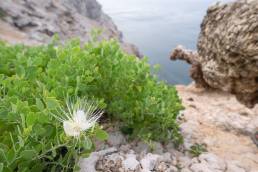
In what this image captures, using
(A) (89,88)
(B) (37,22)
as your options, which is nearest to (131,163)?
(A) (89,88)

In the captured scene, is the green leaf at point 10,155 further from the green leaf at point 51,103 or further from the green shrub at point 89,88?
the green leaf at point 51,103

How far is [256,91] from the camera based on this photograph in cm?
649

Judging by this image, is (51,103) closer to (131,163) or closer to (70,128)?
(70,128)

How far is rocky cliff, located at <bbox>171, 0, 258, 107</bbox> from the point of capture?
562cm

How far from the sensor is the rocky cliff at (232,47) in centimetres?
562

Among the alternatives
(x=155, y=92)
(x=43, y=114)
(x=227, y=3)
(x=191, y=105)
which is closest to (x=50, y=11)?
(x=191, y=105)

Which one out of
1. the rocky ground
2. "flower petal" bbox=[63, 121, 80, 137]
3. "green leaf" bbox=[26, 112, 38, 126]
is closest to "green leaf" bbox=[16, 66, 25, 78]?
the rocky ground

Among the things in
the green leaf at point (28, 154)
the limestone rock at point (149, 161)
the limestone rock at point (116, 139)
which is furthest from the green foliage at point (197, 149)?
the green leaf at point (28, 154)

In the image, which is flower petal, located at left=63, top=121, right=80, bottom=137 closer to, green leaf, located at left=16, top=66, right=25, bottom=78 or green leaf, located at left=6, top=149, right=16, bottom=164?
green leaf, located at left=6, top=149, right=16, bottom=164

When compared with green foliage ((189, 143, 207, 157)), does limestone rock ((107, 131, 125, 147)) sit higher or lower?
higher

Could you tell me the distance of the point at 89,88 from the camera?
3885 mm

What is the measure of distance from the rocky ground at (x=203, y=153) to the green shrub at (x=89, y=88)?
0.74ft

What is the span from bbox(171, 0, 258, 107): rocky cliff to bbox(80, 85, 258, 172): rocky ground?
31.8 inches

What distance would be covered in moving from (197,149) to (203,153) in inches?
5.0
